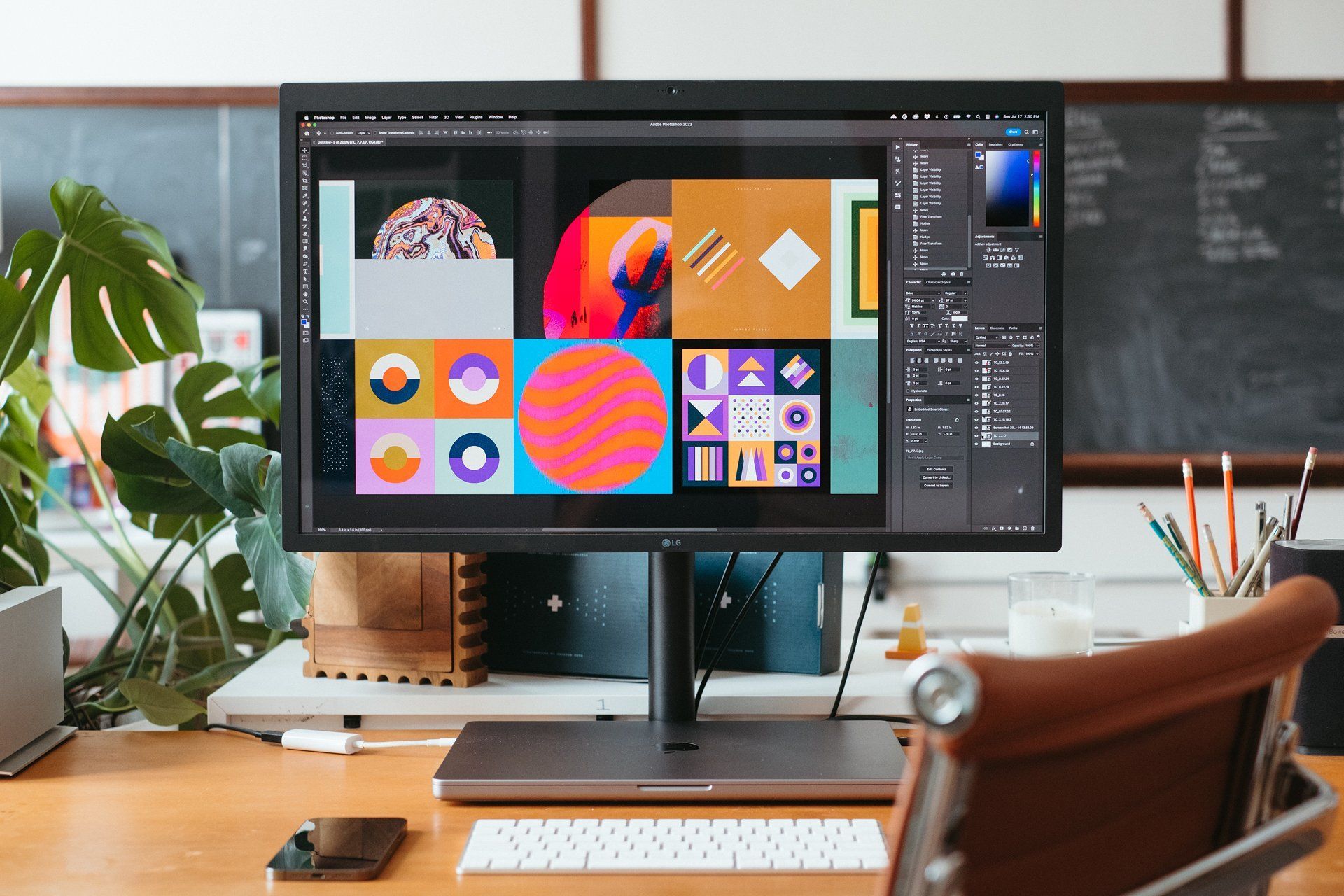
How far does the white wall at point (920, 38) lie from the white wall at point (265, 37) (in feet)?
0.57

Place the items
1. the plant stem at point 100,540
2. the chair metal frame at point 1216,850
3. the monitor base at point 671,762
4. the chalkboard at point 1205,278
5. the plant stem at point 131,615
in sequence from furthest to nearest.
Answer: the chalkboard at point 1205,278, the plant stem at point 100,540, the plant stem at point 131,615, the monitor base at point 671,762, the chair metal frame at point 1216,850

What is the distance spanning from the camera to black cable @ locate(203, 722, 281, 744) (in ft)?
2.98

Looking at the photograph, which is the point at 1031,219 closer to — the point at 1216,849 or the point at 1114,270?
the point at 1216,849

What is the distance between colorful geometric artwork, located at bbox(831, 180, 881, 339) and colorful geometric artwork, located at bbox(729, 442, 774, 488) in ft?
0.36

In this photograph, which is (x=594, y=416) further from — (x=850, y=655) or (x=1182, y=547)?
(x=1182, y=547)

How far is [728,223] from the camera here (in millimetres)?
849

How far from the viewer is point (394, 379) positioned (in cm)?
86

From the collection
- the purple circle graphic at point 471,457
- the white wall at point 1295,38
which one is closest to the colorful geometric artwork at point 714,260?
the purple circle graphic at point 471,457

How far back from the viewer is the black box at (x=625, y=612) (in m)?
0.99

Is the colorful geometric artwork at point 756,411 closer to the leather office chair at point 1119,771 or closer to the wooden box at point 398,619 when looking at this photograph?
the wooden box at point 398,619

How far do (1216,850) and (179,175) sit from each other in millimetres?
2584

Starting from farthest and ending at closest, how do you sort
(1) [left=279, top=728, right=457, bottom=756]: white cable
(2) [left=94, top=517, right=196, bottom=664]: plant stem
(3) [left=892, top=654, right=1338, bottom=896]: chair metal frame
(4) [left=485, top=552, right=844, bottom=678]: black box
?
(2) [left=94, top=517, right=196, bottom=664]: plant stem
(4) [left=485, top=552, right=844, bottom=678]: black box
(1) [left=279, top=728, right=457, bottom=756]: white cable
(3) [left=892, top=654, right=1338, bottom=896]: chair metal frame

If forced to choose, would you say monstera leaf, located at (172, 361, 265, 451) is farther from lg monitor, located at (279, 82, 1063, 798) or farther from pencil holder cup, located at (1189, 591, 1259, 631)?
pencil holder cup, located at (1189, 591, 1259, 631)

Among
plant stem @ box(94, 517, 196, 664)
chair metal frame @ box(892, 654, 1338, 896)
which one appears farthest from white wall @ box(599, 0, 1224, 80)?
chair metal frame @ box(892, 654, 1338, 896)
